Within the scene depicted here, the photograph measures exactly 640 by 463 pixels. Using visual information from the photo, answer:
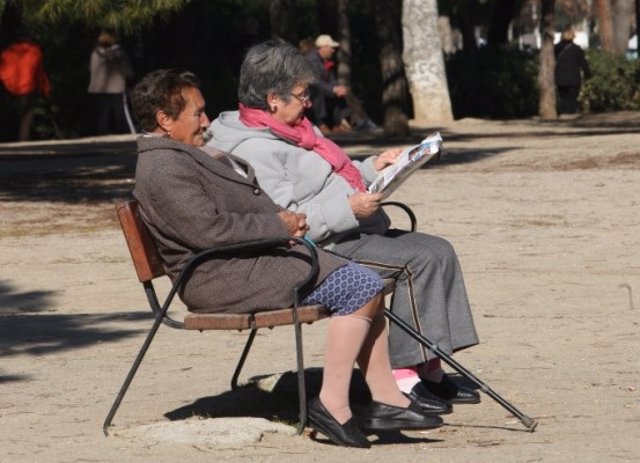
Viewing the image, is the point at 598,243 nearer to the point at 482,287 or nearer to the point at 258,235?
the point at 482,287

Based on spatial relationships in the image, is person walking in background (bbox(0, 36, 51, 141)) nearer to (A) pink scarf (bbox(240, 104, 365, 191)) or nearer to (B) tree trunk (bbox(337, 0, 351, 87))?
(B) tree trunk (bbox(337, 0, 351, 87))

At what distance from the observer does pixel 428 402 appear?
6082 mm

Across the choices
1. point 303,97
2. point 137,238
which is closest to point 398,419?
point 137,238

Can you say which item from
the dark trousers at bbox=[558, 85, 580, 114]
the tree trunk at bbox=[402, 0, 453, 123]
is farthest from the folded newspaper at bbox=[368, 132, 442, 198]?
the dark trousers at bbox=[558, 85, 580, 114]

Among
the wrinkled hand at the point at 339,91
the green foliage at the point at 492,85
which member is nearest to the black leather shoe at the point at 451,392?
the wrinkled hand at the point at 339,91

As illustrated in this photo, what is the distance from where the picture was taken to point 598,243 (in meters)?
11.6

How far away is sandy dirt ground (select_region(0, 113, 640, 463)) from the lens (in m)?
5.62

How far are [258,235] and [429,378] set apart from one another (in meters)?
1.11

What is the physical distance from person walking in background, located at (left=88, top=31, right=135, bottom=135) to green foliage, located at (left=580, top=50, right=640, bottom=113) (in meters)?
10.2

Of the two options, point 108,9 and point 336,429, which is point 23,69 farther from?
point 336,429

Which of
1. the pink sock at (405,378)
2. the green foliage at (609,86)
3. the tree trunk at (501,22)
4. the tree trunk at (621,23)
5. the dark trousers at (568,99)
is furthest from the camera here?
the tree trunk at (621,23)

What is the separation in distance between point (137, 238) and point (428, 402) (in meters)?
1.20

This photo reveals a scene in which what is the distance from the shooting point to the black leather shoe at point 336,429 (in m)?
5.56

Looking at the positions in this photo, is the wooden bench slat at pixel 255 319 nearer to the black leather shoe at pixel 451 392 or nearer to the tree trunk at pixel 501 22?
the black leather shoe at pixel 451 392
